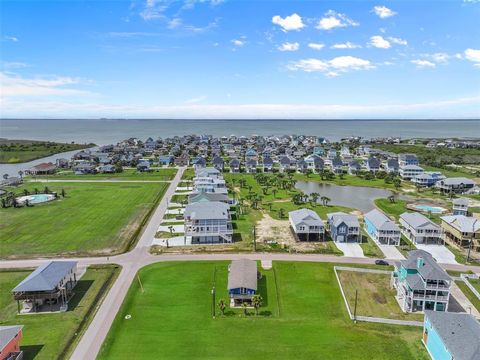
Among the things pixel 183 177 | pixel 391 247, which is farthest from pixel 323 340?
pixel 183 177

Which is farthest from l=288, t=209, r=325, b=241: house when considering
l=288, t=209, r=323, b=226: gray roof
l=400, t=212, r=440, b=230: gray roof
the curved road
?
l=400, t=212, r=440, b=230: gray roof

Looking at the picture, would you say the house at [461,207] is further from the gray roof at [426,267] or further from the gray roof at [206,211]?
the gray roof at [206,211]

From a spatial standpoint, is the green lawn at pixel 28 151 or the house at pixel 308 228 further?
the green lawn at pixel 28 151

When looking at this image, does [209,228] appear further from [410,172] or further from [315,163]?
[410,172]

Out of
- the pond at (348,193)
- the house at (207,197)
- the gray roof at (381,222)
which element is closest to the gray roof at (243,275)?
the gray roof at (381,222)

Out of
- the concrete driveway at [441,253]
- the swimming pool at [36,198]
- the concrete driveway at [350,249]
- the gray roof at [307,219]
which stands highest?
the gray roof at [307,219]

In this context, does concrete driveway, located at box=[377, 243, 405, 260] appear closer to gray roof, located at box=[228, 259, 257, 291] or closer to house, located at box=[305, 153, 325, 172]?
gray roof, located at box=[228, 259, 257, 291]
